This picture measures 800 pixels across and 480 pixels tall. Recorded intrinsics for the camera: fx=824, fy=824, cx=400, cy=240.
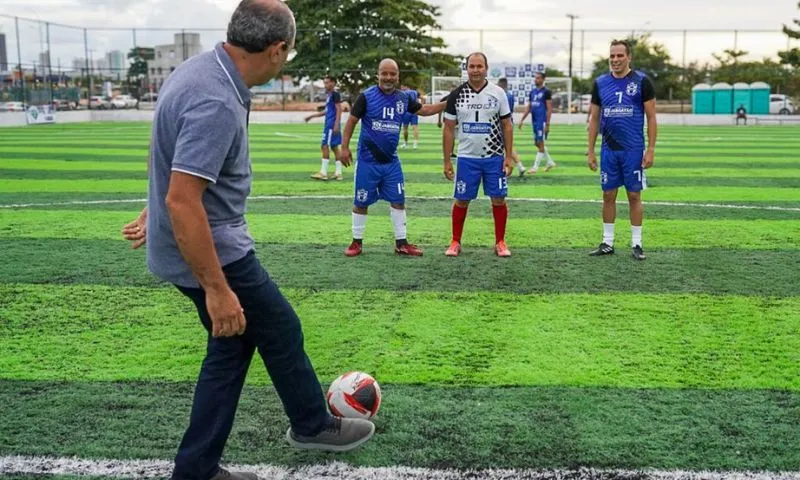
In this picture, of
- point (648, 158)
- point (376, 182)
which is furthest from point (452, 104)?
point (648, 158)

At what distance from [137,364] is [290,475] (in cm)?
194

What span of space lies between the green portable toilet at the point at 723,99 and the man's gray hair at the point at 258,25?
48.9 metres

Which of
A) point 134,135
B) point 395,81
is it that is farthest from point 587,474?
point 134,135

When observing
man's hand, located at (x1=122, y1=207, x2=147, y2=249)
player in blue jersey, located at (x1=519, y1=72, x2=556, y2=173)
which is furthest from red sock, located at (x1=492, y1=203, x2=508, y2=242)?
player in blue jersey, located at (x1=519, y1=72, x2=556, y2=173)

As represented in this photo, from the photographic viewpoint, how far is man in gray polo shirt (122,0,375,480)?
2949 mm

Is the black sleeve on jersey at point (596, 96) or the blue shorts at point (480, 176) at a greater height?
the black sleeve on jersey at point (596, 96)

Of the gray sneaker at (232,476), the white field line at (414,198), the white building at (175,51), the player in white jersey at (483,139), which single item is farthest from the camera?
the white building at (175,51)

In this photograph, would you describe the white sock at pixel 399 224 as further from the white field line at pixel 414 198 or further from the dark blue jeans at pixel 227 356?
the dark blue jeans at pixel 227 356

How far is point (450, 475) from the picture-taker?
3.68 metres

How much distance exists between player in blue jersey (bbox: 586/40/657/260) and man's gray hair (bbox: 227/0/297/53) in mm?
6040

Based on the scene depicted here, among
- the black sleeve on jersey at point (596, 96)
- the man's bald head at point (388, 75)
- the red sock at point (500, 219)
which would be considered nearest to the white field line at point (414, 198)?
the black sleeve on jersey at point (596, 96)

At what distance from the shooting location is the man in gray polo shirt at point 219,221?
295cm

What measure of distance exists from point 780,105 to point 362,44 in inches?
1043

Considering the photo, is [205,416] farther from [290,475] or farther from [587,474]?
[587,474]
